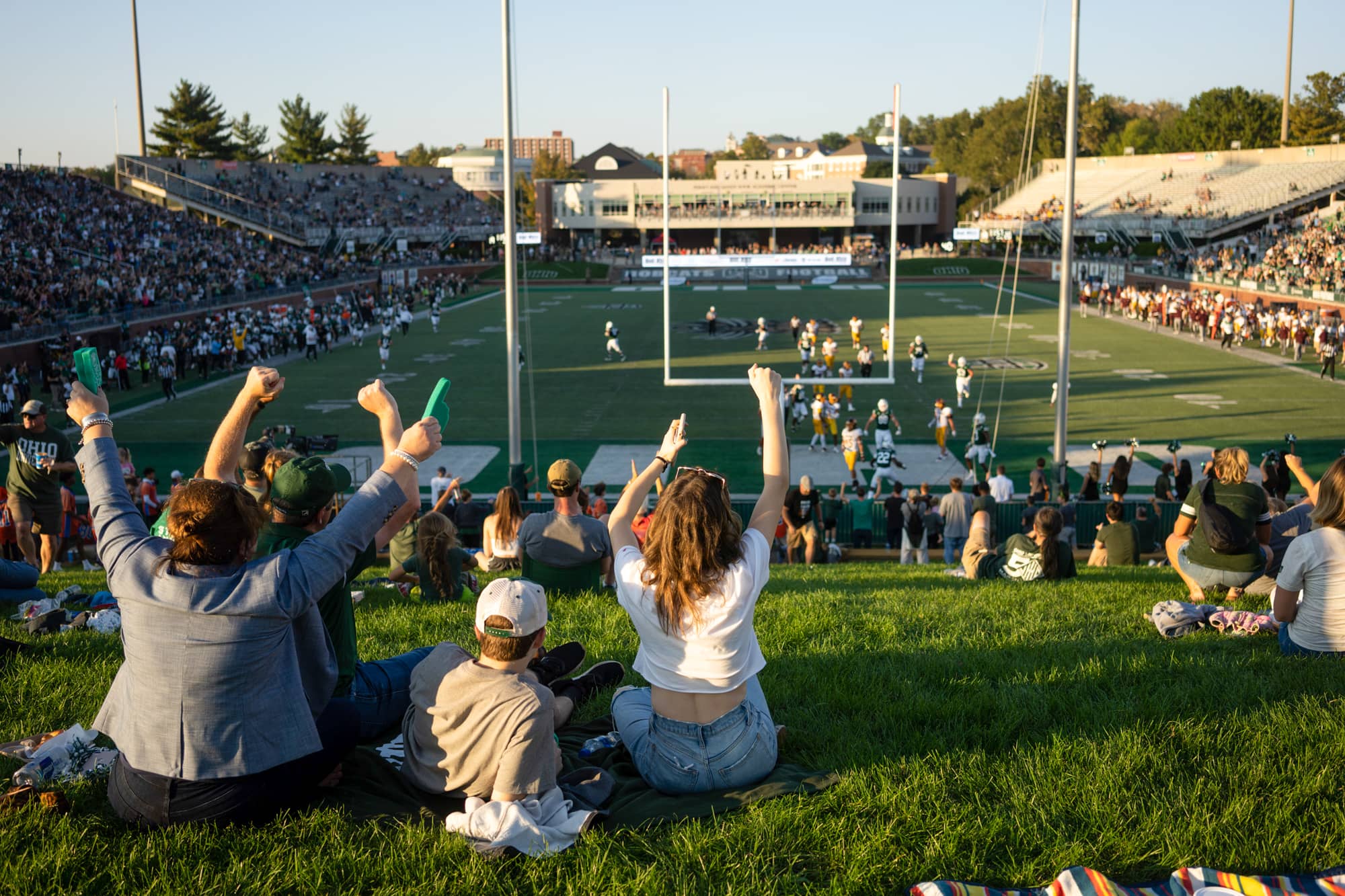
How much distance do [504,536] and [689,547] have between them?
18.5ft

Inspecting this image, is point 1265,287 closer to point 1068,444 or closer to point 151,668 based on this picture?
point 1068,444

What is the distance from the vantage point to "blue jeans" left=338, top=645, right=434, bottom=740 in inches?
167

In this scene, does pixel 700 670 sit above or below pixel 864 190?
below

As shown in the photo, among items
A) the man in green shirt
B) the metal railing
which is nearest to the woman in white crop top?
the man in green shirt

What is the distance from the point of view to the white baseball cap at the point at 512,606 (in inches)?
134

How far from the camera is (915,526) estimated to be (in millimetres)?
13023

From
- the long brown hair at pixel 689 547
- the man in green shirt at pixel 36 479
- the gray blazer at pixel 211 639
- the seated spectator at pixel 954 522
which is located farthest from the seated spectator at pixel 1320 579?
the man in green shirt at pixel 36 479

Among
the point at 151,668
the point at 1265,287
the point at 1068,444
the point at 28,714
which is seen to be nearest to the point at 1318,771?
the point at 151,668

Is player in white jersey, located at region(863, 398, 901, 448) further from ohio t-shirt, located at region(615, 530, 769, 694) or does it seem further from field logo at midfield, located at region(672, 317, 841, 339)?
field logo at midfield, located at region(672, 317, 841, 339)

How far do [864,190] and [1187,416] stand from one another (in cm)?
6506

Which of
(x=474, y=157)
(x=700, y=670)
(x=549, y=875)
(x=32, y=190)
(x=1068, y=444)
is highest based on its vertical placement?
(x=474, y=157)

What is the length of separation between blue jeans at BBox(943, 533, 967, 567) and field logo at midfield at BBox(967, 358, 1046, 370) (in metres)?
17.2

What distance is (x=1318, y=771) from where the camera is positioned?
3.82m

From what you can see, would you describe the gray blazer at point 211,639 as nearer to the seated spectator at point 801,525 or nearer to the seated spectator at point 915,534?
the seated spectator at point 801,525
